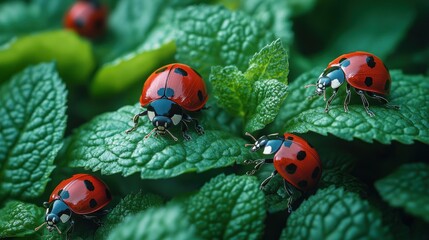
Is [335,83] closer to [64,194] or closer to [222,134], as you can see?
[222,134]

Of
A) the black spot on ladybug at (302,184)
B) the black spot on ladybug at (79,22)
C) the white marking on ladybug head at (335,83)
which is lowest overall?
the black spot on ladybug at (302,184)

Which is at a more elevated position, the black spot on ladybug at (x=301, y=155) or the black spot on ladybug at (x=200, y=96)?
the black spot on ladybug at (x=200, y=96)

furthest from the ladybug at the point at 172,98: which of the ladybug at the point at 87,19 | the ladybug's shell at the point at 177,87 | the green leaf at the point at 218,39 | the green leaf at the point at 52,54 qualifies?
the ladybug at the point at 87,19

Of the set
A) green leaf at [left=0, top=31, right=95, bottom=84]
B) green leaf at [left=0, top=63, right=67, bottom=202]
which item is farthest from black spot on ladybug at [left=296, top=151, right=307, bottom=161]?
green leaf at [left=0, top=31, right=95, bottom=84]

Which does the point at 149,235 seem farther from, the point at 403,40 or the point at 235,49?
the point at 403,40

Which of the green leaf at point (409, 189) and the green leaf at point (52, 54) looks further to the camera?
the green leaf at point (52, 54)

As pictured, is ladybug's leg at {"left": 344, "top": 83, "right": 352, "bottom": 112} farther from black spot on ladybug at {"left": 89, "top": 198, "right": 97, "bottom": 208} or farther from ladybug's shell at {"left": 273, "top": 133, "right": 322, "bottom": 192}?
black spot on ladybug at {"left": 89, "top": 198, "right": 97, "bottom": 208}

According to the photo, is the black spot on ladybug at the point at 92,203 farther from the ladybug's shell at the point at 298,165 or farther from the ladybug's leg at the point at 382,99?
the ladybug's leg at the point at 382,99
